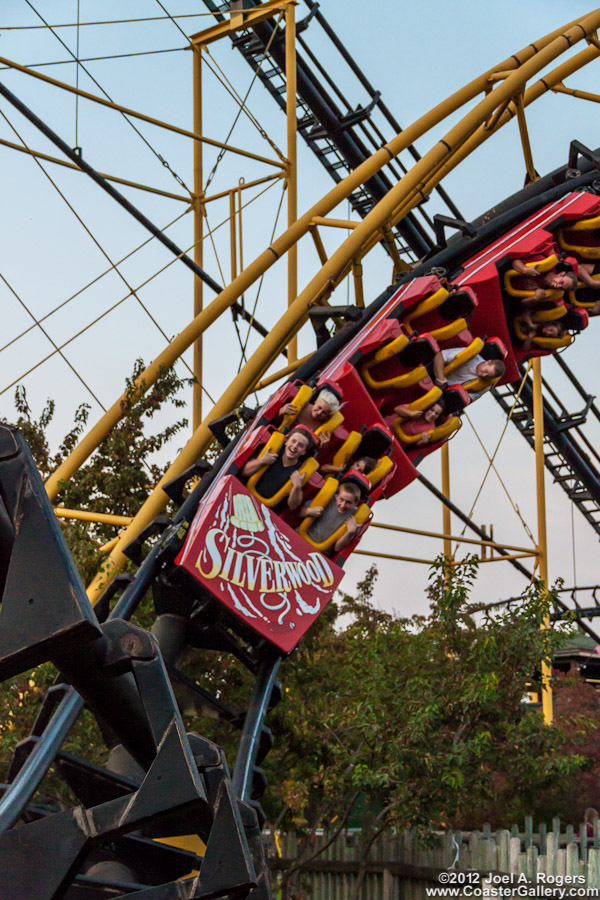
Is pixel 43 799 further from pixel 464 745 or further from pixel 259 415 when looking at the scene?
pixel 464 745

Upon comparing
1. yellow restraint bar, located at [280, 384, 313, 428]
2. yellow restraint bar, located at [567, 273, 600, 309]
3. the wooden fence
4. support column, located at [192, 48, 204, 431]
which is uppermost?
support column, located at [192, 48, 204, 431]

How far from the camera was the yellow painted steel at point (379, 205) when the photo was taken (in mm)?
7176

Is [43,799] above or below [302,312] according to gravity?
below

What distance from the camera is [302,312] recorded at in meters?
7.11

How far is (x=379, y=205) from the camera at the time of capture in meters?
7.32

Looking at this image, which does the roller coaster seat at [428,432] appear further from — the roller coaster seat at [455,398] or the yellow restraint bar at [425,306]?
the yellow restraint bar at [425,306]

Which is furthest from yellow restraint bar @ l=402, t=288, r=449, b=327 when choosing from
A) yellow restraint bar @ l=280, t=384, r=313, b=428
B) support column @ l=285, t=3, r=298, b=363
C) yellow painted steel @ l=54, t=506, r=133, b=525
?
yellow painted steel @ l=54, t=506, r=133, b=525

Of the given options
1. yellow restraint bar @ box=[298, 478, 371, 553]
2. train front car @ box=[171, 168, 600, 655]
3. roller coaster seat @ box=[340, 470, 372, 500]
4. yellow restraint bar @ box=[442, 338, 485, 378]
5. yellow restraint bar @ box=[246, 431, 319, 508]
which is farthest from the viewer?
yellow restraint bar @ box=[442, 338, 485, 378]

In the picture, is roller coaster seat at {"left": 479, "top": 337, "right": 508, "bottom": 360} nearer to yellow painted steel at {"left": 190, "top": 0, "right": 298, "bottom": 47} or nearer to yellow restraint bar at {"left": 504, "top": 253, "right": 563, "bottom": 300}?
yellow restraint bar at {"left": 504, "top": 253, "right": 563, "bottom": 300}

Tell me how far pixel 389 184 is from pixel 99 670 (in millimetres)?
11792

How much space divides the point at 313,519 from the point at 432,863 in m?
2.95

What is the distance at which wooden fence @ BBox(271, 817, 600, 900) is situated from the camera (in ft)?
22.4

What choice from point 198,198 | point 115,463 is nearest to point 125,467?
point 115,463

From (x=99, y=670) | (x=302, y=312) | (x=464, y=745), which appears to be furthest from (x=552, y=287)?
(x=99, y=670)
